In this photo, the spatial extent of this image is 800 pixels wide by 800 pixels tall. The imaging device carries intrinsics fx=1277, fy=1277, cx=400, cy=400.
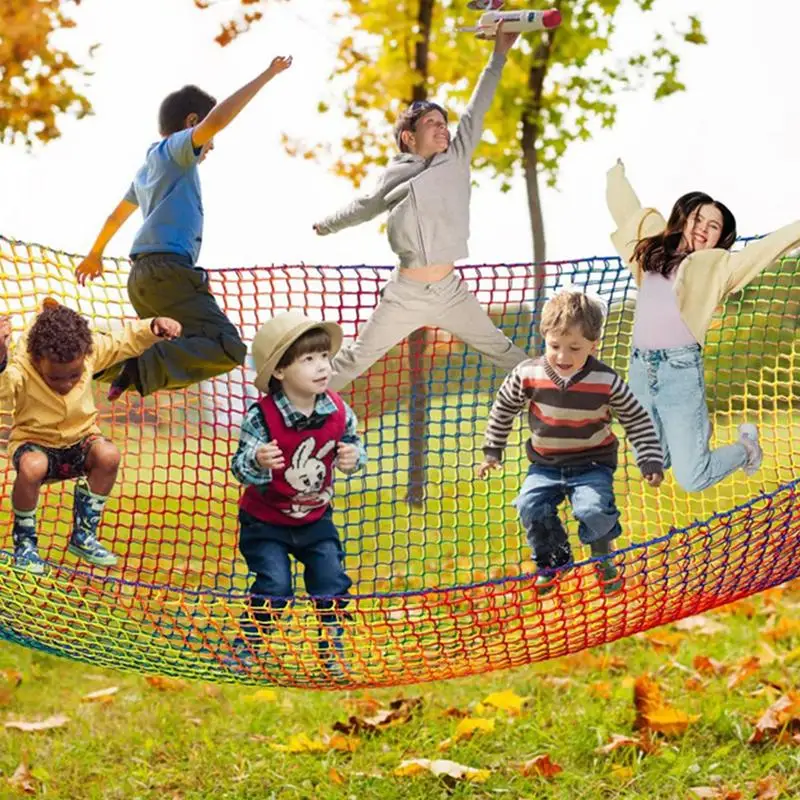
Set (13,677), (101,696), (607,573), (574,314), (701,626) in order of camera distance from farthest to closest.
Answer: (701,626) < (13,677) < (101,696) < (607,573) < (574,314)

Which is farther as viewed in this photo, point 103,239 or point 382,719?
point 382,719

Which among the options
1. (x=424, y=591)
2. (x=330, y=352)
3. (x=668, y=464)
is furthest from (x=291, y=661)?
(x=668, y=464)

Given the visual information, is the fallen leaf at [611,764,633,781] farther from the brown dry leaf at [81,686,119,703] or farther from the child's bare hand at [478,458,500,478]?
the brown dry leaf at [81,686,119,703]

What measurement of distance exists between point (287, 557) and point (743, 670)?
2.24 meters

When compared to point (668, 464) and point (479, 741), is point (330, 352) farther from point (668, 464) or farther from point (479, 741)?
point (479, 741)

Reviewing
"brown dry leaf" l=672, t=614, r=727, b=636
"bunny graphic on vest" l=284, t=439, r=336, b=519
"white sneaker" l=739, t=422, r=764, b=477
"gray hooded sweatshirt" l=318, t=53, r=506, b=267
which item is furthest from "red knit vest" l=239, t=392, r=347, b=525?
"brown dry leaf" l=672, t=614, r=727, b=636

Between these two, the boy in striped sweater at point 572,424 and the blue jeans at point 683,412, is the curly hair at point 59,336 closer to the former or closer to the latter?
the boy in striped sweater at point 572,424

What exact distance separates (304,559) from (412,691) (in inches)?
74.7

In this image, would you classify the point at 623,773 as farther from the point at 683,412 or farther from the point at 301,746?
the point at 683,412

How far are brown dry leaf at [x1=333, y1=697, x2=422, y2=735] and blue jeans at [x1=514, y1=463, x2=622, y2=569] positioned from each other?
5.26 feet

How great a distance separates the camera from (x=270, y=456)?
2.62m

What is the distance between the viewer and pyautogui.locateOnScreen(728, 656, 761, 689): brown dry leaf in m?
4.39

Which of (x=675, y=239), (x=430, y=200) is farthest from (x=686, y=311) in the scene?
(x=430, y=200)

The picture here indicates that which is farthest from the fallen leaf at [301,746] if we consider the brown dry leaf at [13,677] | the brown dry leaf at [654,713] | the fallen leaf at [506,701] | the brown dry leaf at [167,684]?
the brown dry leaf at [13,677]
